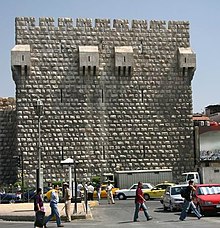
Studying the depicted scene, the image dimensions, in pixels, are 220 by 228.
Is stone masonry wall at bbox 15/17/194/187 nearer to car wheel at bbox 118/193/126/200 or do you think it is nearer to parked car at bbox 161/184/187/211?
car wheel at bbox 118/193/126/200

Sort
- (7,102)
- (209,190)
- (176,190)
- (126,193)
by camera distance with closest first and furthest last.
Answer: (209,190) → (176,190) → (126,193) → (7,102)

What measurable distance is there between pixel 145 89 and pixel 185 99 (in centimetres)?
299

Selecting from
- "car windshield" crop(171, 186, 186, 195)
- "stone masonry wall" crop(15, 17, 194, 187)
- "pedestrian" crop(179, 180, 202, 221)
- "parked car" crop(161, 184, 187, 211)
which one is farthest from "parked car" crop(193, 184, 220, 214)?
"stone masonry wall" crop(15, 17, 194, 187)

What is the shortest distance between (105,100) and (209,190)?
22710 millimetres

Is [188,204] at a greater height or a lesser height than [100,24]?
lesser

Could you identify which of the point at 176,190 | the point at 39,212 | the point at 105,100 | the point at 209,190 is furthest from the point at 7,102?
the point at 39,212

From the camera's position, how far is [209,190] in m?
22.3

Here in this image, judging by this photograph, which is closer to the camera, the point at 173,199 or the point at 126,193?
the point at 173,199

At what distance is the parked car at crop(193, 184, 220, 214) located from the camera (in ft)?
69.2

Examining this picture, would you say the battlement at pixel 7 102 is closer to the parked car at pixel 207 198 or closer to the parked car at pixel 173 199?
the parked car at pixel 173 199

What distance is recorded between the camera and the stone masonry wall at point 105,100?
43312 millimetres

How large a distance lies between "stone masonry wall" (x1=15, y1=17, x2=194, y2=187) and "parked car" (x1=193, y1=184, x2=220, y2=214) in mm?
21771

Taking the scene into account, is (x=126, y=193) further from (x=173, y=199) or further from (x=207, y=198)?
(x=207, y=198)

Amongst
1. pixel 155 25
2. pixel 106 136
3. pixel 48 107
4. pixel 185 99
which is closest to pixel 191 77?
pixel 185 99
